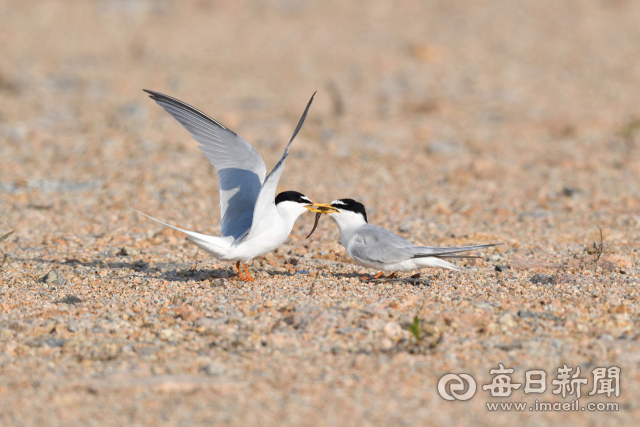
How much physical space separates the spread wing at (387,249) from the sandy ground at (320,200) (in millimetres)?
214

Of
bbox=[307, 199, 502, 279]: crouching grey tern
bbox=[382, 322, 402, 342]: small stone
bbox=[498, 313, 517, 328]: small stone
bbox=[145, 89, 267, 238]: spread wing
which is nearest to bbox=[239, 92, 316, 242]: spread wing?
bbox=[145, 89, 267, 238]: spread wing

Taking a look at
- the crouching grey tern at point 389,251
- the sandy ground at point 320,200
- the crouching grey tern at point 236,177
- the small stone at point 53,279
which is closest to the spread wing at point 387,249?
the crouching grey tern at point 389,251

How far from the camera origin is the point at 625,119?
10812 millimetres

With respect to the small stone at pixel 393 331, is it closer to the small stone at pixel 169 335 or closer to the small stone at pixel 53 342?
the small stone at pixel 169 335

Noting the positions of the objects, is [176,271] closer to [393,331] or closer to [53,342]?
[53,342]

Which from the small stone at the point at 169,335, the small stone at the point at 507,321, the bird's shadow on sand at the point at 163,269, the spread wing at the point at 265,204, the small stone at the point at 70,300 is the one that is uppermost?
the spread wing at the point at 265,204

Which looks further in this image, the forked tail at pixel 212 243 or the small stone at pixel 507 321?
the forked tail at pixel 212 243

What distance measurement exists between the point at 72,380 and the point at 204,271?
209cm

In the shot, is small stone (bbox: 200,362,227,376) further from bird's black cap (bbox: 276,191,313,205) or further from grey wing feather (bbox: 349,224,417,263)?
bird's black cap (bbox: 276,191,313,205)

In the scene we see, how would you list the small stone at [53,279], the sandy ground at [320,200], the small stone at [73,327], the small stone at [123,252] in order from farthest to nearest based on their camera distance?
1. the small stone at [123,252]
2. the small stone at [53,279]
3. the small stone at [73,327]
4. the sandy ground at [320,200]

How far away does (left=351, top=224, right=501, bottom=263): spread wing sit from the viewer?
187 inches

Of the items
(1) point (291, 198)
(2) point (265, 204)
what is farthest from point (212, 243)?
(1) point (291, 198)

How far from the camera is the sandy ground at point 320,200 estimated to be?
133 inches

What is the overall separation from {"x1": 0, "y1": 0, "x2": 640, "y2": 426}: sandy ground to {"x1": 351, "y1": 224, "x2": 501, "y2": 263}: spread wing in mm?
214
